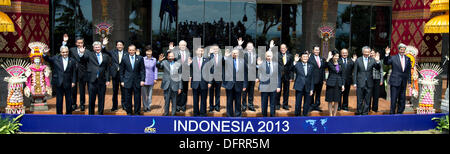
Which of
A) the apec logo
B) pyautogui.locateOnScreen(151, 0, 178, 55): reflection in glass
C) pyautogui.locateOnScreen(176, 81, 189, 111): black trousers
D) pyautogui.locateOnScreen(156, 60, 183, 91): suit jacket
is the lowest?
the apec logo

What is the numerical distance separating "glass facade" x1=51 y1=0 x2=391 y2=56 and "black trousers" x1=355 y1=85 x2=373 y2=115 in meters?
6.28

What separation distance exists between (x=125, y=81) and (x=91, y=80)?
2.34 ft

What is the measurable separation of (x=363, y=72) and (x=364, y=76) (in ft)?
0.33

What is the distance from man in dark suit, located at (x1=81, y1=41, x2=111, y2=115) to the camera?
773 centimetres

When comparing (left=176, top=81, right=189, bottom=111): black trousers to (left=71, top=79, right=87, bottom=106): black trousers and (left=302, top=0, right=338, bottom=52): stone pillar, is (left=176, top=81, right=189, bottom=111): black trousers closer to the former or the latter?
(left=71, top=79, right=87, bottom=106): black trousers

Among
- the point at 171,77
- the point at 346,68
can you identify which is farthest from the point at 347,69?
the point at 171,77

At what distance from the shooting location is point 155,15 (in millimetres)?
14438

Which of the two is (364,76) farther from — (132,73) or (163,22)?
(163,22)

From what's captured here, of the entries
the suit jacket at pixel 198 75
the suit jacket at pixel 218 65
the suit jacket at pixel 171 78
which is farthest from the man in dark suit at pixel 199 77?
the suit jacket at pixel 171 78

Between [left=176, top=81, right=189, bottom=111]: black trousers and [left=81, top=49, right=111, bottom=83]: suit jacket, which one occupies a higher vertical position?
[left=81, top=49, right=111, bottom=83]: suit jacket

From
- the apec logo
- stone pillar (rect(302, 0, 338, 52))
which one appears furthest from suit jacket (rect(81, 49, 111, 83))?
stone pillar (rect(302, 0, 338, 52))

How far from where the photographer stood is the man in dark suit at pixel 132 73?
7.81 metres
